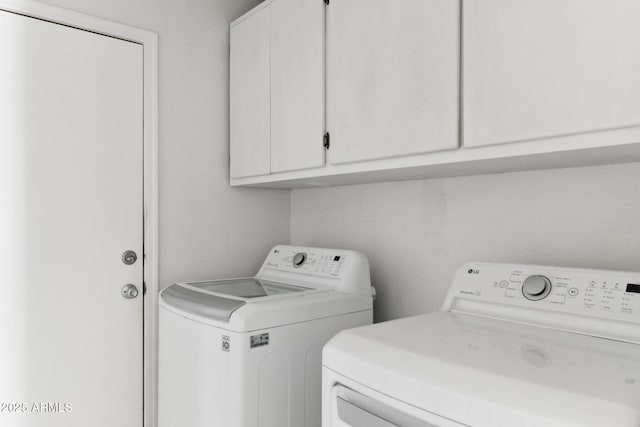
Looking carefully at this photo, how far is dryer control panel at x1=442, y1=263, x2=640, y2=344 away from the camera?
111cm

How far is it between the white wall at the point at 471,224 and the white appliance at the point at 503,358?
167mm

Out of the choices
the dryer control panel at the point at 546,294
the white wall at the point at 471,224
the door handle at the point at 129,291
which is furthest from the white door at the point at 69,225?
the dryer control panel at the point at 546,294

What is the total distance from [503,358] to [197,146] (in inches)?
65.9

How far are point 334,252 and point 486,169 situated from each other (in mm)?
707

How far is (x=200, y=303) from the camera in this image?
5.16 feet

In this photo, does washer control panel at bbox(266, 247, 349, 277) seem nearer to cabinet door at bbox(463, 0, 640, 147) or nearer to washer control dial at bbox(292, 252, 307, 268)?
washer control dial at bbox(292, 252, 307, 268)

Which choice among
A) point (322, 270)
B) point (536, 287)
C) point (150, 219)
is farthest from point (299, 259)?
point (536, 287)

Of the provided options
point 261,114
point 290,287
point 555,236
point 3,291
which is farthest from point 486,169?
point 3,291

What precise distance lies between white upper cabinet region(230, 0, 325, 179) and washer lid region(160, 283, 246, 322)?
59cm

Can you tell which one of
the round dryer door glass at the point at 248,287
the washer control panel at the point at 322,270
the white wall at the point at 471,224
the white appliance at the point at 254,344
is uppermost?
the white wall at the point at 471,224

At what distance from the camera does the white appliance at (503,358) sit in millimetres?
760

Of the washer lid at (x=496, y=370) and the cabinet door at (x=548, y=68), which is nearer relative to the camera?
the washer lid at (x=496, y=370)

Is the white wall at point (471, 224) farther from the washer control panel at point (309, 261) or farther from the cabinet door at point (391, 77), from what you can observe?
the cabinet door at point (391, 77)

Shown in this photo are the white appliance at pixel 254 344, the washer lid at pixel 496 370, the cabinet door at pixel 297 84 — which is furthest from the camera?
the cabinet door at pixel 297 84
